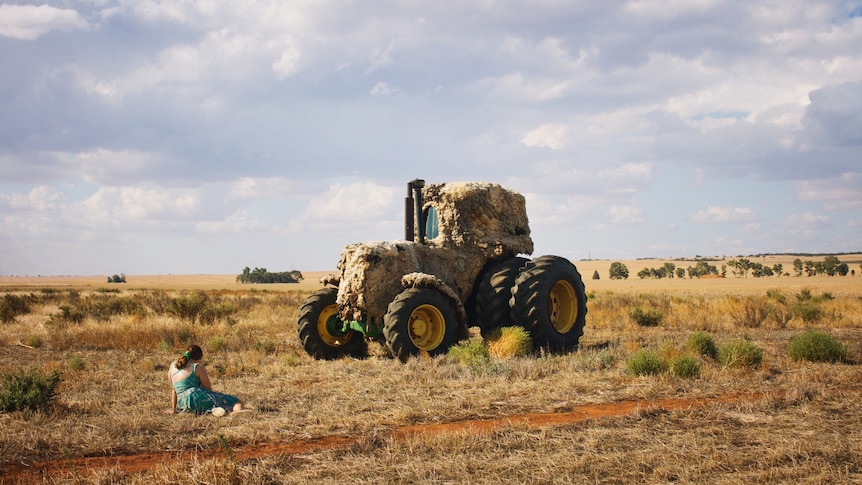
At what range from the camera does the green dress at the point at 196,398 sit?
25.9 feet

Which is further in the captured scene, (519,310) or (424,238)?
(424,238)

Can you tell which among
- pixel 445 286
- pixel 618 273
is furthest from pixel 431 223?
pixel 618 273

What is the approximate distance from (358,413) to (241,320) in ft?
46.4

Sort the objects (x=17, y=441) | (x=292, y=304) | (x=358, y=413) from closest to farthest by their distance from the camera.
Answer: (x=17, y=441), (x=358, y=413), (x=292, y=304)

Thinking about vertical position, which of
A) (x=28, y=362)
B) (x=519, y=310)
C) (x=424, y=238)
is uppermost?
(x=424, y=238)

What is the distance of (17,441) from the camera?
20.9 feet

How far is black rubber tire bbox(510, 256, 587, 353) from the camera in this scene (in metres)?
12.0

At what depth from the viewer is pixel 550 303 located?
13.1m

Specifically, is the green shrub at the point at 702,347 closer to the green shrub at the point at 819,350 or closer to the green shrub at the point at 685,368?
the green shrub at the point at 819,350

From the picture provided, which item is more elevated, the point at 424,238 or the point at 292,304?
the point at 424,238

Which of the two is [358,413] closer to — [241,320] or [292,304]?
[241,320]

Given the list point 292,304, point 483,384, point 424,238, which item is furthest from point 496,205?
point 292,304

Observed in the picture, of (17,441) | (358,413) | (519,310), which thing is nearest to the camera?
(17,441)

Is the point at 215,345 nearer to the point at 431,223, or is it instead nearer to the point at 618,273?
the point at 431,223
